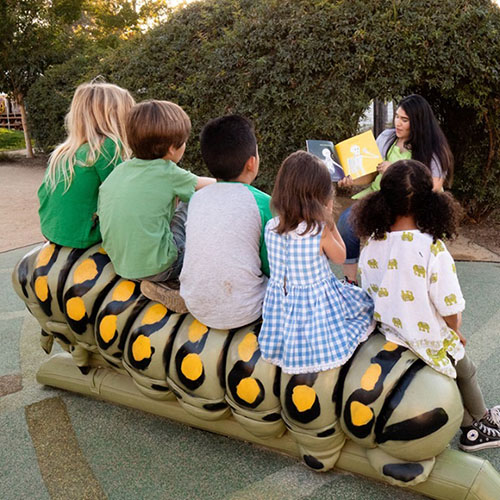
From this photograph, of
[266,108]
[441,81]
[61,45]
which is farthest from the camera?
[61,45]

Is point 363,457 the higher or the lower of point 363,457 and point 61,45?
the lower

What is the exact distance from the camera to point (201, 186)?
2.46 m

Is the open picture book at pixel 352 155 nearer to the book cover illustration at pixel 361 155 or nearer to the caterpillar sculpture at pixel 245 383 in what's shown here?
the book cover illustration at pixel 361 155

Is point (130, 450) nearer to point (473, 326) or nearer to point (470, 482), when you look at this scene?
point (470, 482)

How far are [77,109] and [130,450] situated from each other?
1.66m

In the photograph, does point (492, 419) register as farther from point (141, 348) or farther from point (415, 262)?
point (141, 348)

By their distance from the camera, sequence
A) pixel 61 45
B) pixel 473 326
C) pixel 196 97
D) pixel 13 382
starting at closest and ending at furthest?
pixel 13 382
pixel 473 326
pixel 196 97
pixel 61 45

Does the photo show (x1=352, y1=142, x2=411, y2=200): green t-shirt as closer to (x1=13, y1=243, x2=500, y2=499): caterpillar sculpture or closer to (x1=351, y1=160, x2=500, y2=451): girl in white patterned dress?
(x1=351, y1=160, x2=500, y2=451): girl in white patterned dress

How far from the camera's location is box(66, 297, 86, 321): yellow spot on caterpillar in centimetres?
255

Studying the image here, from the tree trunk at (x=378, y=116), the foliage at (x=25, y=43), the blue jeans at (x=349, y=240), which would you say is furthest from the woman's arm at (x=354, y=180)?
the foliage at (x=25, y=43)

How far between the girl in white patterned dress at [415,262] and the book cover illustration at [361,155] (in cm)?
137

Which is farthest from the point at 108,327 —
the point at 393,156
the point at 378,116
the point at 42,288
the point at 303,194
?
the point at 378,116

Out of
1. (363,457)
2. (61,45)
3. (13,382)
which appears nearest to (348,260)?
(363,457)

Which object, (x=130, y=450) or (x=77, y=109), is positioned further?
(x=77, y=109)
